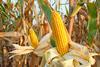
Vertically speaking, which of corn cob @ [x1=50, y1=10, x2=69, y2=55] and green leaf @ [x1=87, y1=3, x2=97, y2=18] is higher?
green leaf @ [x1=87, y1=3, x2=97, y2=18]

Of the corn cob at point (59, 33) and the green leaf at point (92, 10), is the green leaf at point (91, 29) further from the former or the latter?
the corn cob at point (59, 33)

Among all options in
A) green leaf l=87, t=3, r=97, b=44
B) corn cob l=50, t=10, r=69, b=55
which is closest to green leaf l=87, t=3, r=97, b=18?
green leaf l=87, t=3, r=97, b=44

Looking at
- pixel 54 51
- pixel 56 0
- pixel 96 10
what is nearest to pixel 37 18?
pixel 56 0

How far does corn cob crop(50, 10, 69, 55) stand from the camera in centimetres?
115

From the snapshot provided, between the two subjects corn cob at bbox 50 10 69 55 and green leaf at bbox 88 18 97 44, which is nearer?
corn cob at bbox 50 10 69 55

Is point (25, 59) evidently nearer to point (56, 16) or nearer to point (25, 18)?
point (25, 18)

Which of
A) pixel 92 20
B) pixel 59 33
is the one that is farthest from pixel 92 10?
pixel 59 33

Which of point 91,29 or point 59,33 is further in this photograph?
point 91,29

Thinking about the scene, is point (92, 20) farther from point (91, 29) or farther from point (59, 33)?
point (59, 33)

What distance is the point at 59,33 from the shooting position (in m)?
1.16

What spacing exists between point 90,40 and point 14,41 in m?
1.12

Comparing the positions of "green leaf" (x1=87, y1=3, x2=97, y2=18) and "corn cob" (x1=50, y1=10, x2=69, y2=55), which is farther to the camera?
"green leaf" (x1=87, y1=3, x2=97, y2=18)

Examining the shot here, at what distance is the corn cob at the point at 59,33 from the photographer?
115cm

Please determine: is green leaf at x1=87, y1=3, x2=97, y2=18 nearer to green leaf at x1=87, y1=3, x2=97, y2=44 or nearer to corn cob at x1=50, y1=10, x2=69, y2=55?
green leaf at x1=87, y1=3, x2=97, y2=44
